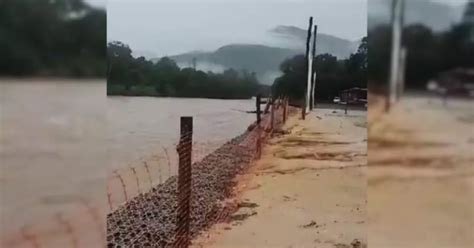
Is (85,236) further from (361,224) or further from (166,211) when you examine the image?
(361,224)

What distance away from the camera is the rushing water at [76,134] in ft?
5.47

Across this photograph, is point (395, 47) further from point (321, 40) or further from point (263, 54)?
point (263, 54)

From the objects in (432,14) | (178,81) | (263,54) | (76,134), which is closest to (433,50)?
(432,14)

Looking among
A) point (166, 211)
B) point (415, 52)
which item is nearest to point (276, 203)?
point (166, 211)

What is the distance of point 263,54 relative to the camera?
83.4 inches

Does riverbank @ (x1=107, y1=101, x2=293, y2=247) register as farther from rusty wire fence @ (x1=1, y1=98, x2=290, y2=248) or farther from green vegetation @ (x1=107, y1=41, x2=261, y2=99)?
green vegetation @ (x1=107, y1=41, x2=261, y2=99)

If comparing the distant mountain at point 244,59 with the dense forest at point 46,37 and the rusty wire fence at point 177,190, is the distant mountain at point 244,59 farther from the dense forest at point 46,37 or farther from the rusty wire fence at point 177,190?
the dense forest at point 46,37

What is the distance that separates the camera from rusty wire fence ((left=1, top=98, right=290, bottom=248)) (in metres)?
2.09

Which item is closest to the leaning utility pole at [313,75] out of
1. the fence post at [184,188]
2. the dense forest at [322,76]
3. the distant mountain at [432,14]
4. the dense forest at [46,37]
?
the dense forest at [322,76]

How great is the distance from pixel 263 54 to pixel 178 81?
0.98ft

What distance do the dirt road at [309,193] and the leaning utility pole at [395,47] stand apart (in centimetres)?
17

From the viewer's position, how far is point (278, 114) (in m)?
2.16

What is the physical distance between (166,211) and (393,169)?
0.80 meters

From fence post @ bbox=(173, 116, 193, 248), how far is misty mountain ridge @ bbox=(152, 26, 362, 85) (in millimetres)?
229
